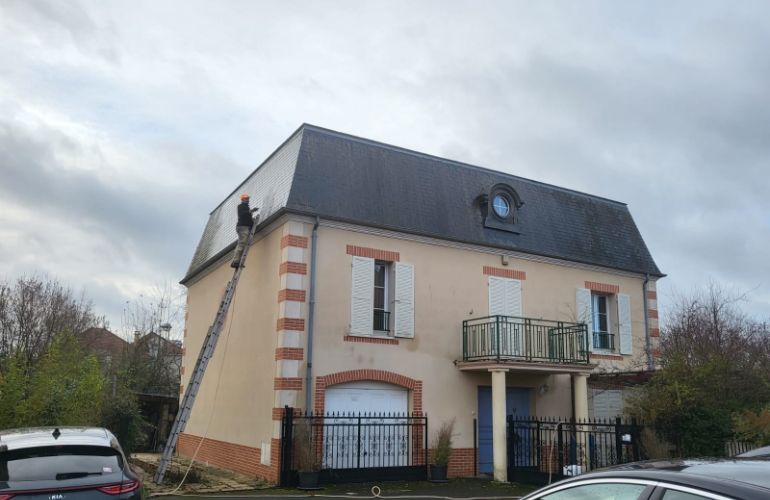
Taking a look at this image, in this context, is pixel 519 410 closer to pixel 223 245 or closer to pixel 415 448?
pixel 415 448

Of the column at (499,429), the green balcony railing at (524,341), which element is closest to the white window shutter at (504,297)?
the green balcony railing at (524,341)

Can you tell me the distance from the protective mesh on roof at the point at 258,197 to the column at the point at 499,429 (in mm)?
6311

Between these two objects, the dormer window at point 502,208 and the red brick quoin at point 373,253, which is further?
the dormer window at point 502,208

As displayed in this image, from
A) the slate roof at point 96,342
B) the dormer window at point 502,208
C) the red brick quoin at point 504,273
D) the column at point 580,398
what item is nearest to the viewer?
the column at point 580,398

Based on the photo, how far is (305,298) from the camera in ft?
47.9

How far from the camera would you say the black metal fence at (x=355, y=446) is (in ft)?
44.1

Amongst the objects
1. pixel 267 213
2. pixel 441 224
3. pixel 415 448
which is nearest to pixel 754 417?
pixel 415 448

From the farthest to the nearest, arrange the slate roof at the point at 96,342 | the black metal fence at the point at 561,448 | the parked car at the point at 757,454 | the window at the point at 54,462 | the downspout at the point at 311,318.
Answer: the slate roof at the point at 96,342
the downspout at the point at 311,318
the black metal fence at the point at 561,448
the window at the point at 54,462
the parked car at the point at 757,454

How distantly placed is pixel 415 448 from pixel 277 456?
126 inches

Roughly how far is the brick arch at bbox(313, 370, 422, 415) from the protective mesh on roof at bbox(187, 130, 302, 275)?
4005 millimetres

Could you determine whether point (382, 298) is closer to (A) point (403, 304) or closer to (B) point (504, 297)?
(A) point (403, 304)

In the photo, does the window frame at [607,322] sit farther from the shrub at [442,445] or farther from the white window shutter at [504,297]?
the shrub at [442,445]

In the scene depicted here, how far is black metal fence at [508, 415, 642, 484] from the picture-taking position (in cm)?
1327

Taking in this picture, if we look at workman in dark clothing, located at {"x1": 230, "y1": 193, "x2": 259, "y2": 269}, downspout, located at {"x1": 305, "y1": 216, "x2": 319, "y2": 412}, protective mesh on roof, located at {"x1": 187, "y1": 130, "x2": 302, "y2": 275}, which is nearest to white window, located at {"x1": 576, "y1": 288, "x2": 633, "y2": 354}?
downspout, located at {"x1": 305, "y1": 216, "x2": 319, "y2": 412}
